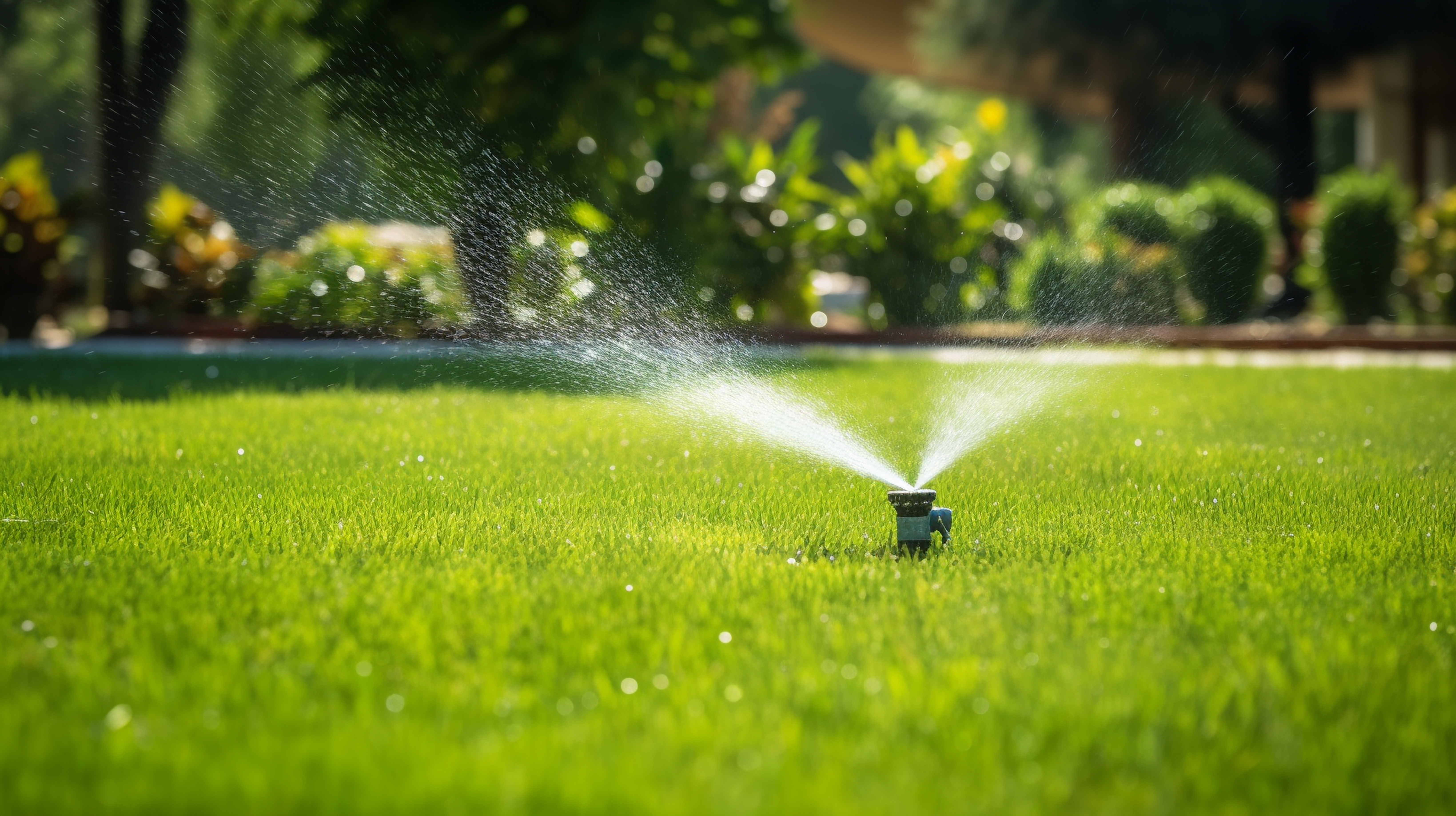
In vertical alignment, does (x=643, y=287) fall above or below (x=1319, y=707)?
above

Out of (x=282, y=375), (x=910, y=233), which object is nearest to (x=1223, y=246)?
(x=910, y=233)

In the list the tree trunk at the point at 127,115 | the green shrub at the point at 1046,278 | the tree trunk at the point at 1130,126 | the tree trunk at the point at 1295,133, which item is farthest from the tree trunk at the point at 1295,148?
the tree trunk at the point at 127,115

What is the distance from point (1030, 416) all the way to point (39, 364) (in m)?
6.56

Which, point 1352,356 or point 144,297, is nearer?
point 1352,356

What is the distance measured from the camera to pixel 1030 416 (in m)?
6.78

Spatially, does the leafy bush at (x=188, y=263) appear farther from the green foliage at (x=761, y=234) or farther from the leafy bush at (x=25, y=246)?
the green foliage at (x=761, y=234)

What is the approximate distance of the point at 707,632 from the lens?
2.80 metres

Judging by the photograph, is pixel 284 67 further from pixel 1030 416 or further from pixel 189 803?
pixel 189 803

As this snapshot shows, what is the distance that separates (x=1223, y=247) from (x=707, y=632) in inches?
468

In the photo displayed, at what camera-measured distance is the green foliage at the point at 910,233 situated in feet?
40.3

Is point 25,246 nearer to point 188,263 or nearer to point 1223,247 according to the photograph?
point 188,263

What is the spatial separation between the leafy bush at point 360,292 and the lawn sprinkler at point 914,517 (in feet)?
28.0

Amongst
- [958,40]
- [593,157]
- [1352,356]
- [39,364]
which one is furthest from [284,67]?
[1352,356]

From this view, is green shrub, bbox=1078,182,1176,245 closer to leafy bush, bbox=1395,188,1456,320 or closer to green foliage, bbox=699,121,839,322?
leafy bush, bbox=1395,188,1456,320
